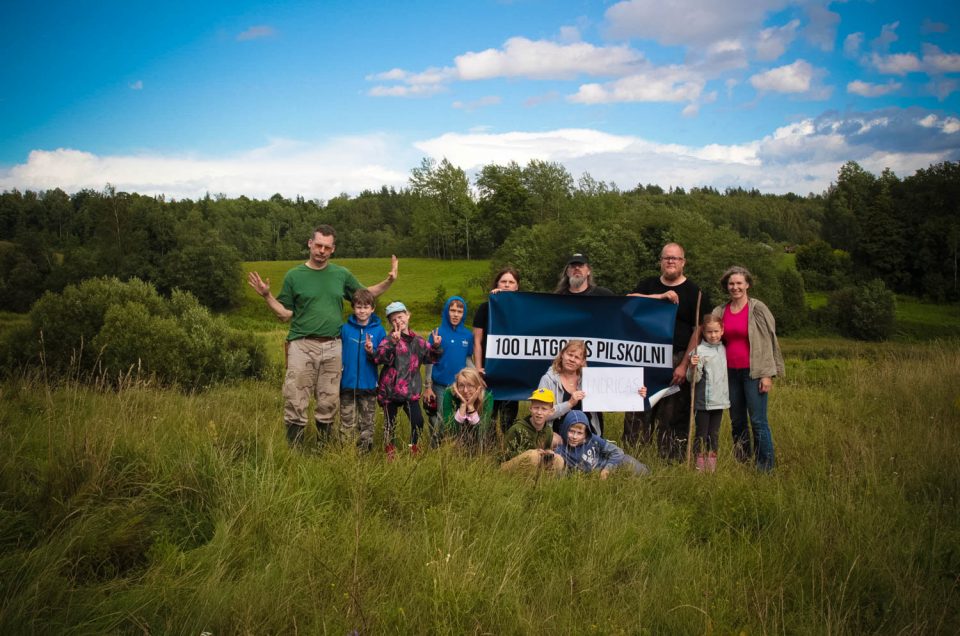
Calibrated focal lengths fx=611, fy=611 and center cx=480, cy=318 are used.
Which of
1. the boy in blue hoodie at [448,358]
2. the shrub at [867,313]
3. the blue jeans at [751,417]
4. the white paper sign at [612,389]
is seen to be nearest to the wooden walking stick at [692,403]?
the blue jeans at [751,417]

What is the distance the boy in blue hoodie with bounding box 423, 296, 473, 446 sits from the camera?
7000 mm

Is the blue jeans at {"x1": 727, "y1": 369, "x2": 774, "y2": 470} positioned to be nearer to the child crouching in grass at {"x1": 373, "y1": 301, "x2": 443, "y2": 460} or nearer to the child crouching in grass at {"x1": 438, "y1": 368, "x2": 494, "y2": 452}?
the child crouching in grass at {"x1": 438, "y1": 368, "x2": 494, "y2": 452}

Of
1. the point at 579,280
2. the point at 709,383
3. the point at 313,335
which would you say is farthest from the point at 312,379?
the point at 709,383

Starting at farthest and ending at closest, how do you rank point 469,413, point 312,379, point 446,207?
point 446,207 < point 312,379 < point 469,413

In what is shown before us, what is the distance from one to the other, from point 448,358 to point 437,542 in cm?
332

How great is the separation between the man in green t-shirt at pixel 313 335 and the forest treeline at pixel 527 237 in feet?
155

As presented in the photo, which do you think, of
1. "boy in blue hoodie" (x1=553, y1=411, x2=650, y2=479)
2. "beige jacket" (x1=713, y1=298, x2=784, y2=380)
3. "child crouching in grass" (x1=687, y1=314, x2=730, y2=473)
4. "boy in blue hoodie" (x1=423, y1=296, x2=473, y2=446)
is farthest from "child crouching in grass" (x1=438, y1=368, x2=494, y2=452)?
"beige jacket" (x1=713, y1=298, x2=784, y2=380)

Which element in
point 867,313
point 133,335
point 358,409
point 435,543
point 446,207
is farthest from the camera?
point 446,207

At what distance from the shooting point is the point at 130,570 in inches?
136

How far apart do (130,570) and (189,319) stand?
22258mm

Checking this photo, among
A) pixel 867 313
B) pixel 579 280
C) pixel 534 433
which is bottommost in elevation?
pixel 867 313

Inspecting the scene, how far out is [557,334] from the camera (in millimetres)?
7207

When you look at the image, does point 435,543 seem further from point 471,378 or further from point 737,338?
point 737,338

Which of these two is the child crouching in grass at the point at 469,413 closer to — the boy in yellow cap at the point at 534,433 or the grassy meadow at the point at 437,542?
the boy in yellow cap at the point at 534,433
